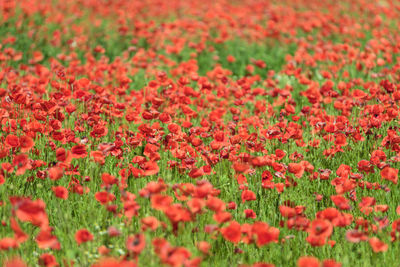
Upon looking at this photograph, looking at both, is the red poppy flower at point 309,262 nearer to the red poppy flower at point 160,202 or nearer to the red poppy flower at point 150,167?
the red poppy flower at point 160,202

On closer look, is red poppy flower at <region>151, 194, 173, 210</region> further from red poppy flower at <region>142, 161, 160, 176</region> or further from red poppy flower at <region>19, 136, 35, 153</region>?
red poppy flower at <region>19, 136, 35, 153</region>

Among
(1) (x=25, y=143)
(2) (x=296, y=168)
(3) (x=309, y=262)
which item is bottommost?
(2) (x=296, y=168)

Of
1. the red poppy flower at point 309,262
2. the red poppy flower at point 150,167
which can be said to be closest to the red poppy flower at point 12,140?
the red poppy flower at point 150,167

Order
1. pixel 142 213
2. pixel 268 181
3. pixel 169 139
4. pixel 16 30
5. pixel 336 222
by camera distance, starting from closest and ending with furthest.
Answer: pixel 336 222 < pixel 142 213 < pixel 268 181 < pixel 169 139 < pixel 16 30

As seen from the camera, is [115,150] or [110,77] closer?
[115,150]

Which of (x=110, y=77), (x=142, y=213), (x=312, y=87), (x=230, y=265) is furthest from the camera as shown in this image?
(x=110, y=77)

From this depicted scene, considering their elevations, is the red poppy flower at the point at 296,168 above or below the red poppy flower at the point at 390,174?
below

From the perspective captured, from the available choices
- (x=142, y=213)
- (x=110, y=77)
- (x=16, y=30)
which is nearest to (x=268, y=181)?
(x=142, y=213)

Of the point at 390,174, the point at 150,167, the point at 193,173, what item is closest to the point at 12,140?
the point at 150,167

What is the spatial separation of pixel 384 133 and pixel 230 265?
1945 millimetres

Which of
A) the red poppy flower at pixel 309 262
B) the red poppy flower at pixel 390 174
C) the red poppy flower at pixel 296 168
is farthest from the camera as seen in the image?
the red poppy flower at pixel 296 168

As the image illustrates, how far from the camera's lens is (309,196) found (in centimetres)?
303

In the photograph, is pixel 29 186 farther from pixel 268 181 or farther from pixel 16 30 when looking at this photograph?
pixel 16 30

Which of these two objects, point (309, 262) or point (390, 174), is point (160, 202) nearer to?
point (309, 262)
